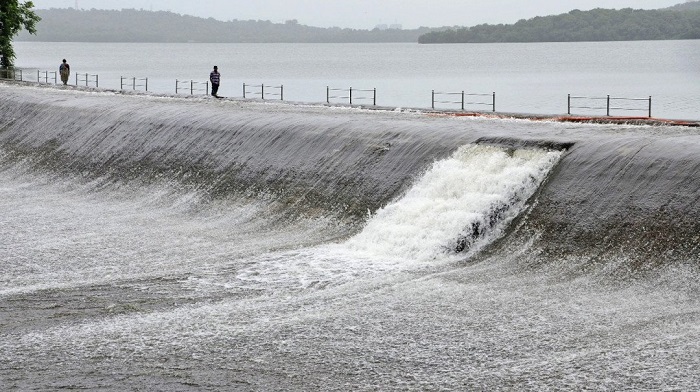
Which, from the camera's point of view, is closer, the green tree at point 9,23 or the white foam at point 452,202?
the white foam at point 452,202

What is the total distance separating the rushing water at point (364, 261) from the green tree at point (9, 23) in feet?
145

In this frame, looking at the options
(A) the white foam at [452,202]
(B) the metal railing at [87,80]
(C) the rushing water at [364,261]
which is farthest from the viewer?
(B) the metal railing at [87,80]

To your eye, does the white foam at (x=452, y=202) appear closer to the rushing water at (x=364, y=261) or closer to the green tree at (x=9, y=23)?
the rushing water at (x=364, y=261)

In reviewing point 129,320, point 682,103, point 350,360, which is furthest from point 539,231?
point 682,103

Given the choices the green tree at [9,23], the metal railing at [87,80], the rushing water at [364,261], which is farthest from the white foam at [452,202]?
the green tree at [9,23]

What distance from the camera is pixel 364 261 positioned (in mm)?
20000

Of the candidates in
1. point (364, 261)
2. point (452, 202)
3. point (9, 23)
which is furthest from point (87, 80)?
point (364, 261)

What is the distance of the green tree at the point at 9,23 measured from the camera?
72812 millimetres

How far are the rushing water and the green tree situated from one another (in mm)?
44071

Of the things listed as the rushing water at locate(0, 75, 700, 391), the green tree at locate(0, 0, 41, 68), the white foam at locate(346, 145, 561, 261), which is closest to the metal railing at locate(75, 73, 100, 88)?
the green tree at locate(0, 0, 41, 68)

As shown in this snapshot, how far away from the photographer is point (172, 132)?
33719mm

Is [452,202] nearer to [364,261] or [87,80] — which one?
[364,261]

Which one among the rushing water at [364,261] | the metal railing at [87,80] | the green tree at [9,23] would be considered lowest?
the rushing water at [364,261]

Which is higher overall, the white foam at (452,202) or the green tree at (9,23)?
the green tree at (9,23)
